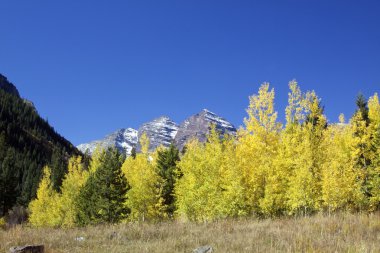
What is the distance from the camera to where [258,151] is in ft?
74.6

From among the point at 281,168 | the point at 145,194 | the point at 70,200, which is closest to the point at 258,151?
the point at 281,168

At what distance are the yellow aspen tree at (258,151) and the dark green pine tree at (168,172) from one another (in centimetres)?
1887

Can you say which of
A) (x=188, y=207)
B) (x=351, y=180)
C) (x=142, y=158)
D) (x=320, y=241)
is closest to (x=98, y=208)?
(x=142, y=158)

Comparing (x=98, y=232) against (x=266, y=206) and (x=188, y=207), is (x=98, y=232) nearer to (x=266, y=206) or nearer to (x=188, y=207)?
(x=266, y=206)

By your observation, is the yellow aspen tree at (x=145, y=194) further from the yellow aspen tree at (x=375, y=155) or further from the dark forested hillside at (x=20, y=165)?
the dark forested hillside at (x=20, y=165)

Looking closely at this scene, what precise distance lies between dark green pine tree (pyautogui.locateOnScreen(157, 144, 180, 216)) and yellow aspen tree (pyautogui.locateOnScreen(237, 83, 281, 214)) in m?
18.9

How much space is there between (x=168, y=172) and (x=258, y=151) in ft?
69.5

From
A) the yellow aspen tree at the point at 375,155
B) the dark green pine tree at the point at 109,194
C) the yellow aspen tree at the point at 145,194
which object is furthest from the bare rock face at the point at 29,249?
the dark green pine tree at the point at 109,194

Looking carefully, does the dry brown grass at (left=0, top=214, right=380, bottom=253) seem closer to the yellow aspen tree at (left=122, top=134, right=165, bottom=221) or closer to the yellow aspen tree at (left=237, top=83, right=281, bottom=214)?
the yellow aspen tree at (left=237, top=83, right=281, bottom=214)

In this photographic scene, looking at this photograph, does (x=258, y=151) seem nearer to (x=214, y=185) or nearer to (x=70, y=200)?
(x=214, y=185)

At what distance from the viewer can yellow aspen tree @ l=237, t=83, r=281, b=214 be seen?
2212 centimetres

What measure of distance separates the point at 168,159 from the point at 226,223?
28.2 m

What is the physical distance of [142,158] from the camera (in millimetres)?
40531

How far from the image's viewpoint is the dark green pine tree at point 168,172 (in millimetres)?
42031
